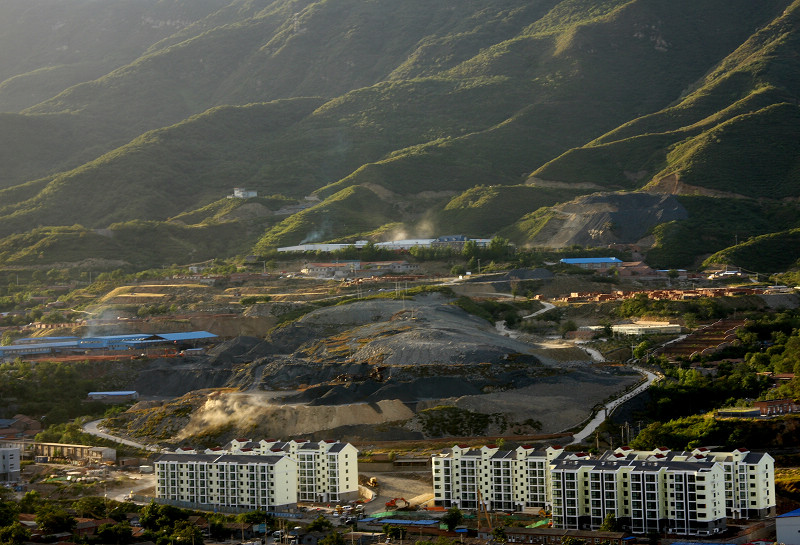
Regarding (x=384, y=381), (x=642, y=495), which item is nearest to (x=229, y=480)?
(x=642, y=495)

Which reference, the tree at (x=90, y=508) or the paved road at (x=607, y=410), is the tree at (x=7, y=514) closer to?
the tree at (x=90, y=508)

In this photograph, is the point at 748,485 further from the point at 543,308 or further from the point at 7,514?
the point at 543,308

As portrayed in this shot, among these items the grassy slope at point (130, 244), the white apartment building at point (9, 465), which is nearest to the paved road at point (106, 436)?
the white apartment building at point (9, 465)

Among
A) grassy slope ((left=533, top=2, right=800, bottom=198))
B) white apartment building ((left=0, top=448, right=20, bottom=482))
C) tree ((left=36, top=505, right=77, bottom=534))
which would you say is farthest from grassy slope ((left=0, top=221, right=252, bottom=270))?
tree ((left=36, top=505, right=77, bottom=534))

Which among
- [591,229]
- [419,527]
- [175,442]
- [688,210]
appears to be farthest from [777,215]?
[419,527]

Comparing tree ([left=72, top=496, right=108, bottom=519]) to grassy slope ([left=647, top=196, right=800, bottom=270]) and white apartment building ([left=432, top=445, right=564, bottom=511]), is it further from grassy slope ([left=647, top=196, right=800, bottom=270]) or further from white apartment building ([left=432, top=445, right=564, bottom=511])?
grassy slope ([left=647, top=196, right=800, bottom=270])

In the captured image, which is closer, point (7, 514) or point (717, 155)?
point (7, 514)

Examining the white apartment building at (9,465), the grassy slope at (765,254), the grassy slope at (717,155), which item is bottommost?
the white apartment building at (9,465)

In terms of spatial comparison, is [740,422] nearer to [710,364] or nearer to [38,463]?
[710,364]
